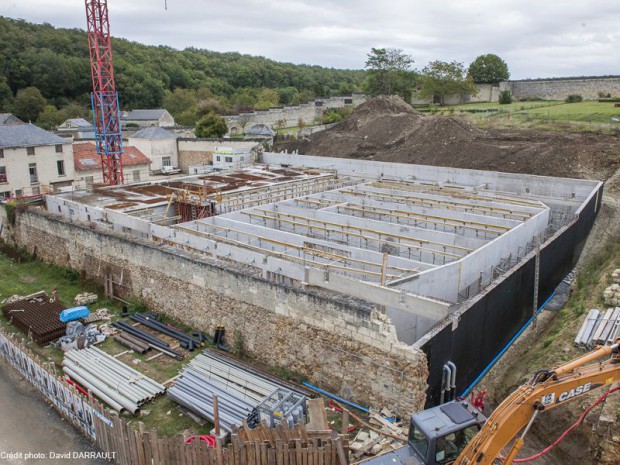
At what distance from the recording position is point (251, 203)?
Result: 20.6 metres

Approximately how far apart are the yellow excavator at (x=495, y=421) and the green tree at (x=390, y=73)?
56516 mm

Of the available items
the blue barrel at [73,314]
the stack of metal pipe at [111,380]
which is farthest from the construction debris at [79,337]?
the stack of metal pipe at [111,380]

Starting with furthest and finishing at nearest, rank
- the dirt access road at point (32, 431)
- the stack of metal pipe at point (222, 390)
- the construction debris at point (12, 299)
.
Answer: the construction debris at point (12, 299) → the stack of metal pipe at point (222, 390) → the dirt access road at point (32, 431)

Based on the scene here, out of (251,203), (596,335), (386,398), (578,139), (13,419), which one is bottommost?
(13,419)

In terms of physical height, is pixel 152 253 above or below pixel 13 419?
above

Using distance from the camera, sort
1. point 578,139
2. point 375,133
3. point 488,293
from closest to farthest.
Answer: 1. point 488,293
2. point 578,139
3. point 375,133

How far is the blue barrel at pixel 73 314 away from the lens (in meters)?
14.6

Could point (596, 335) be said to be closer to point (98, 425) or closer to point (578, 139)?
point (98, 425)

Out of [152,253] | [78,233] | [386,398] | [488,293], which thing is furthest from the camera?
[78,233]

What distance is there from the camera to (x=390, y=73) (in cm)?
5984

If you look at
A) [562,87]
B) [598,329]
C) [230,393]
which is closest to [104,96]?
[230,393]

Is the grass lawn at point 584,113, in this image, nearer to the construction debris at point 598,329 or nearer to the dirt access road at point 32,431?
the construction debris at point 598,329

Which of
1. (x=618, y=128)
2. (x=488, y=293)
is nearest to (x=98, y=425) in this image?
(x=488, y=293)

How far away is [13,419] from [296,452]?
7.15m
